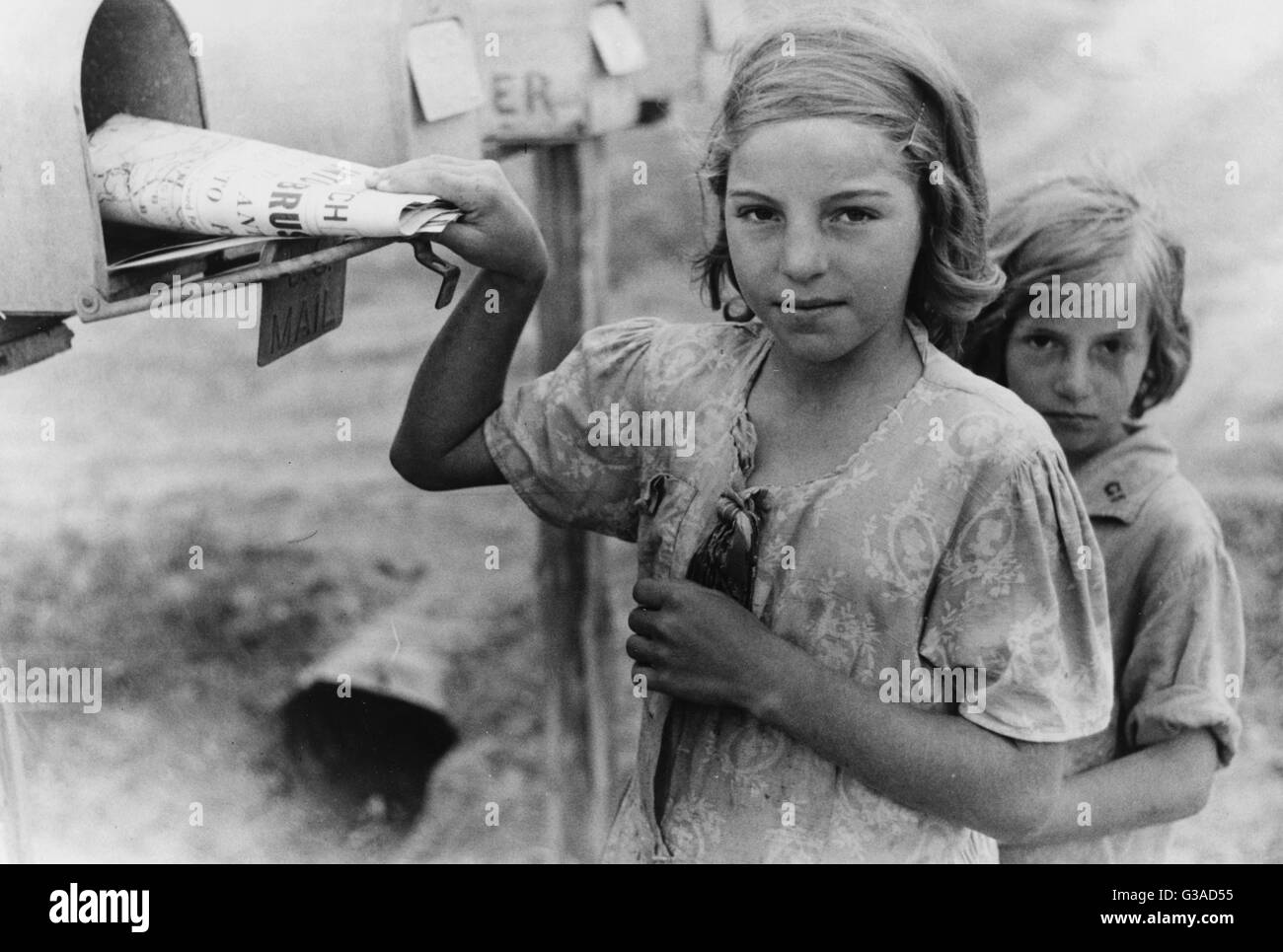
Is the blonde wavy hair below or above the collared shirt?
above

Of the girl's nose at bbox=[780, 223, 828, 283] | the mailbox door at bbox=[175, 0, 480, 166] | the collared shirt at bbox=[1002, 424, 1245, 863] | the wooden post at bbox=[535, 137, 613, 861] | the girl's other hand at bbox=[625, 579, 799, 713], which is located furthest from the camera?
the wooden post at bbox=[535, 137, 613, 861]

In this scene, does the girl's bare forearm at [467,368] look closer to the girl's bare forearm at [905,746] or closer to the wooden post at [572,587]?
the wooden post at [572,587]

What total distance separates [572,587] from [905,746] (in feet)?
2.43

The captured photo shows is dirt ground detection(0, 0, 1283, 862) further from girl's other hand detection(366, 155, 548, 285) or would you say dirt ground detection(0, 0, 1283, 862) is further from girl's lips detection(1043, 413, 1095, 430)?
girl's other hand detection(366, 155, 548, 285)

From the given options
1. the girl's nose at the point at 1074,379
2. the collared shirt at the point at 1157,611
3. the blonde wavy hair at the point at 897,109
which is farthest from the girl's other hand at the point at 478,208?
the collared shirt at the point at 1157,611

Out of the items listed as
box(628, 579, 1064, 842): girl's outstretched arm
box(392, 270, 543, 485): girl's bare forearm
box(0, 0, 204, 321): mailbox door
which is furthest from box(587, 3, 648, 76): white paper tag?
box(628, 579, 1064, 842): girl's outstretched arm

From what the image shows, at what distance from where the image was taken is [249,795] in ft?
7.54

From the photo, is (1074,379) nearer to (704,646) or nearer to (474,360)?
(704,646)

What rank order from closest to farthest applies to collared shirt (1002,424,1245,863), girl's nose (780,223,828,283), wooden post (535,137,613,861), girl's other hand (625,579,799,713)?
1. girl's nose (780,223,828,283)
2. girl's other hand (625,579,799,713)
3. collared shirt (1002,424,1245,863)
4. wooden post (535,137,613,861)

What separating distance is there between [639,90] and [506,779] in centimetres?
106

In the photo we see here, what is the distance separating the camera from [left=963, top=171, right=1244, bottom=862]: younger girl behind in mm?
2000

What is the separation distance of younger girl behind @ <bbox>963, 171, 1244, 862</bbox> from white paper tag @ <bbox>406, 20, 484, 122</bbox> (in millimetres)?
752
